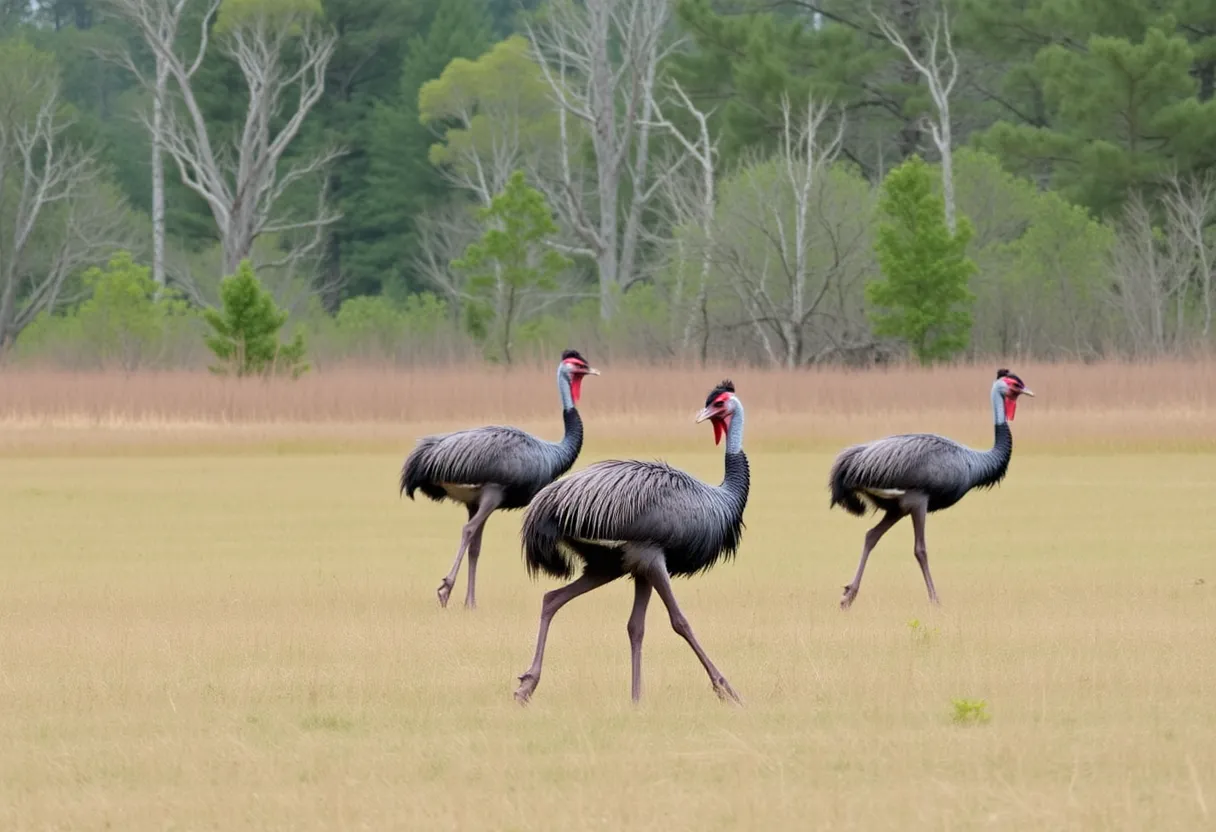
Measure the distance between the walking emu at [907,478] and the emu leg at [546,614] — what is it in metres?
4.72

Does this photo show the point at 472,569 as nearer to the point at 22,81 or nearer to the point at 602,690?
the point at 602,690

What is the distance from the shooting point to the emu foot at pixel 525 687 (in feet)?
33.2

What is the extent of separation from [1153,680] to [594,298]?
65.1m

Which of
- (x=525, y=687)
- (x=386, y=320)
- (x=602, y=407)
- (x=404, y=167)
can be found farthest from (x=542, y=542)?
(x=404, y=167)

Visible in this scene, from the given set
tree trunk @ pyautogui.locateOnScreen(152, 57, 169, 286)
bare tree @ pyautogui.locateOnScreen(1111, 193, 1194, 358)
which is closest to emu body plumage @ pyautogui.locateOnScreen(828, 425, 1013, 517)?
bare tree @ pyautogui.locateOnScreen(1111, 193, 1194, 358)

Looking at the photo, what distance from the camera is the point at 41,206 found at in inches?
2847

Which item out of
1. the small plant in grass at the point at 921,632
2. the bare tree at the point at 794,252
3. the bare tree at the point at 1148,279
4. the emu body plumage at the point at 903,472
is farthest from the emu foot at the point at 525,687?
the bare tree at the point at 794,252

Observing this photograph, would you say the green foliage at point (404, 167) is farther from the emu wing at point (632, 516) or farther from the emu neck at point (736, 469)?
the emu wing at point (632, 516)

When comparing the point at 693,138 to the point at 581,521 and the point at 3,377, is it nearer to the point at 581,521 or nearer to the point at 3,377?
the point at 3,377

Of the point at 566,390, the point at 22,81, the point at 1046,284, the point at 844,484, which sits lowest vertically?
the point at 844,484

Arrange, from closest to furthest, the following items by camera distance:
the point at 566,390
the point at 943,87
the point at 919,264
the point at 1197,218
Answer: the point at 566,390 < the point at 919,264 < the point at 1197,218 < the point at 943,87

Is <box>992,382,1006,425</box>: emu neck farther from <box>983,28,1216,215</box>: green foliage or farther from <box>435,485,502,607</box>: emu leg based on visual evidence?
<box>983,28,1216,215</box>: green foliage

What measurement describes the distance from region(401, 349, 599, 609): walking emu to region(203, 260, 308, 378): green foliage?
29674 mm

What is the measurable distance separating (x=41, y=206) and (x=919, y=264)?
36356 mm
